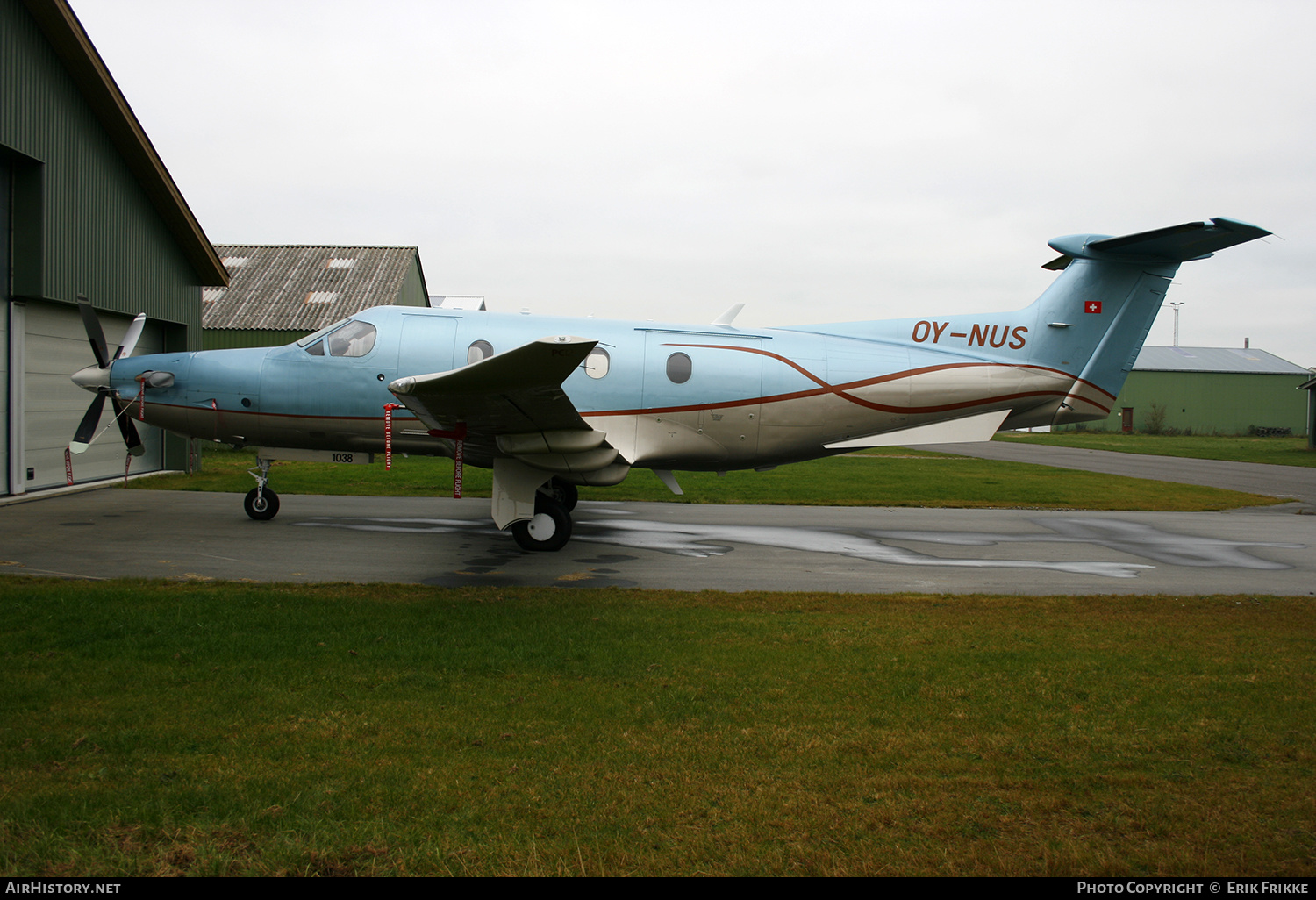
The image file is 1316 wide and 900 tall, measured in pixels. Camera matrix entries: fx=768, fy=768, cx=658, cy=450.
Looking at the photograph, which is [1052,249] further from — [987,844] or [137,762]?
[137,762]

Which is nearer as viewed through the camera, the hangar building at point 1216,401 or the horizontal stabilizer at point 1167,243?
the horizontal stabilizer at point 1167,243

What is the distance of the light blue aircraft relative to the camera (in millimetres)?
11555

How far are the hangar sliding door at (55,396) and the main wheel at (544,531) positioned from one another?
28.0ft

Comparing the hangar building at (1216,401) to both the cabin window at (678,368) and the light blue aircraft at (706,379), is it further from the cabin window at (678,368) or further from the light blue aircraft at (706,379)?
the cabin window at (678,368)

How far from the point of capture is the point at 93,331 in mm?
12406

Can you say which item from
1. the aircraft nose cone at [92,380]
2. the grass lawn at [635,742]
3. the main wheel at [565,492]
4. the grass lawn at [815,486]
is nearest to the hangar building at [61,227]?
the aircraft nose cone at [92,380]

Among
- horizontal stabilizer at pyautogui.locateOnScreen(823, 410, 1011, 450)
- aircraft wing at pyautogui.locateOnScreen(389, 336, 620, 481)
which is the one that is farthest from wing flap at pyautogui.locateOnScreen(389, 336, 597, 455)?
horizontal stabilizer at pyautogui.locateOnScreen(823, 410, 1011, 450)

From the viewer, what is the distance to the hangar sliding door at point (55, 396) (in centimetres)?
1469

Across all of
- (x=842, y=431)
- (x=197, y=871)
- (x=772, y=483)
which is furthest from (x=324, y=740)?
(x=772, y=483)

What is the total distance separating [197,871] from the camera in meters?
3.06

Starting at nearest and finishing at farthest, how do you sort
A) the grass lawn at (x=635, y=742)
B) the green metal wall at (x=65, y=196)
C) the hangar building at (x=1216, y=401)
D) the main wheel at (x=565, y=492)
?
the grass lawn at (x=635, y=742), the main wheel at (x=565, y=492), the green metal wall at (x=65, y=196), the hangar building at (x=1216, y=401)

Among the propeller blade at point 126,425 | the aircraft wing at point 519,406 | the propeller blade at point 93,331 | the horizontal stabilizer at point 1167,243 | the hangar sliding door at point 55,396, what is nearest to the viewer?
the aircraft wing at point 519,406

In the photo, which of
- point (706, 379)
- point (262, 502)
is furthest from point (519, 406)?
point (262, 502)

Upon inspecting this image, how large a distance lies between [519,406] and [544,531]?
244cm
